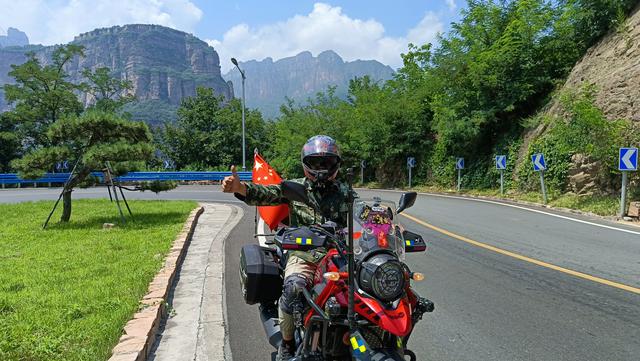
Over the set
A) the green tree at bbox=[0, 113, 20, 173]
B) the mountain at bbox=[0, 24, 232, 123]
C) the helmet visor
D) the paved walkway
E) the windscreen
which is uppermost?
the mountain at bbox=[0, 24, 232, 123]

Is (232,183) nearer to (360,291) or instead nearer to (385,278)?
(360,291)

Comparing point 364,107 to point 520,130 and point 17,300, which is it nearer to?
point 520,130

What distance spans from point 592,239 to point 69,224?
42.2 feet

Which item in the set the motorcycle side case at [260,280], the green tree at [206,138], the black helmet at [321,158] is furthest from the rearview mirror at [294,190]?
the green tree at [206,138]

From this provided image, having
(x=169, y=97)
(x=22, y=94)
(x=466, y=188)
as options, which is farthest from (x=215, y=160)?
(x=169, y=97)

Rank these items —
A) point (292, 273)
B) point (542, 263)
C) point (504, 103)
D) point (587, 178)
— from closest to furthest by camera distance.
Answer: point (292, 273)
point (542, 263)
point (587, 178)
point (504, 103)

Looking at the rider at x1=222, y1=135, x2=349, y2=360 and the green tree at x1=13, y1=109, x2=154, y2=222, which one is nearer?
the rider at x1=222, y1=135, x2=349, y2=360

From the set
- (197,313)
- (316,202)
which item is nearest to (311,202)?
(316,202)

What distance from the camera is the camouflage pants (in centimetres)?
345

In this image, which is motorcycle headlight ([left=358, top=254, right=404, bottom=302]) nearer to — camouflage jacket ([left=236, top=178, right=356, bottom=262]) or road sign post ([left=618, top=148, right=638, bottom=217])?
camouflage jacket ([left=236, top=178, right=356, bottom=262])

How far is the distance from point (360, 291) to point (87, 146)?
12.6 m

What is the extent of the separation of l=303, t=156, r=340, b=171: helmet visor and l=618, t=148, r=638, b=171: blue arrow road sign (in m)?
12.5

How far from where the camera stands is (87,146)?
1322 centimetres


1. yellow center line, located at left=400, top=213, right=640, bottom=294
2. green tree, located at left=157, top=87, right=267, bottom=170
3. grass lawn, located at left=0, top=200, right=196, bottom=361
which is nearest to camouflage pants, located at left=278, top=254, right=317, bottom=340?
grass lawn, located at left=0, top=200, right=196, bottom=361
